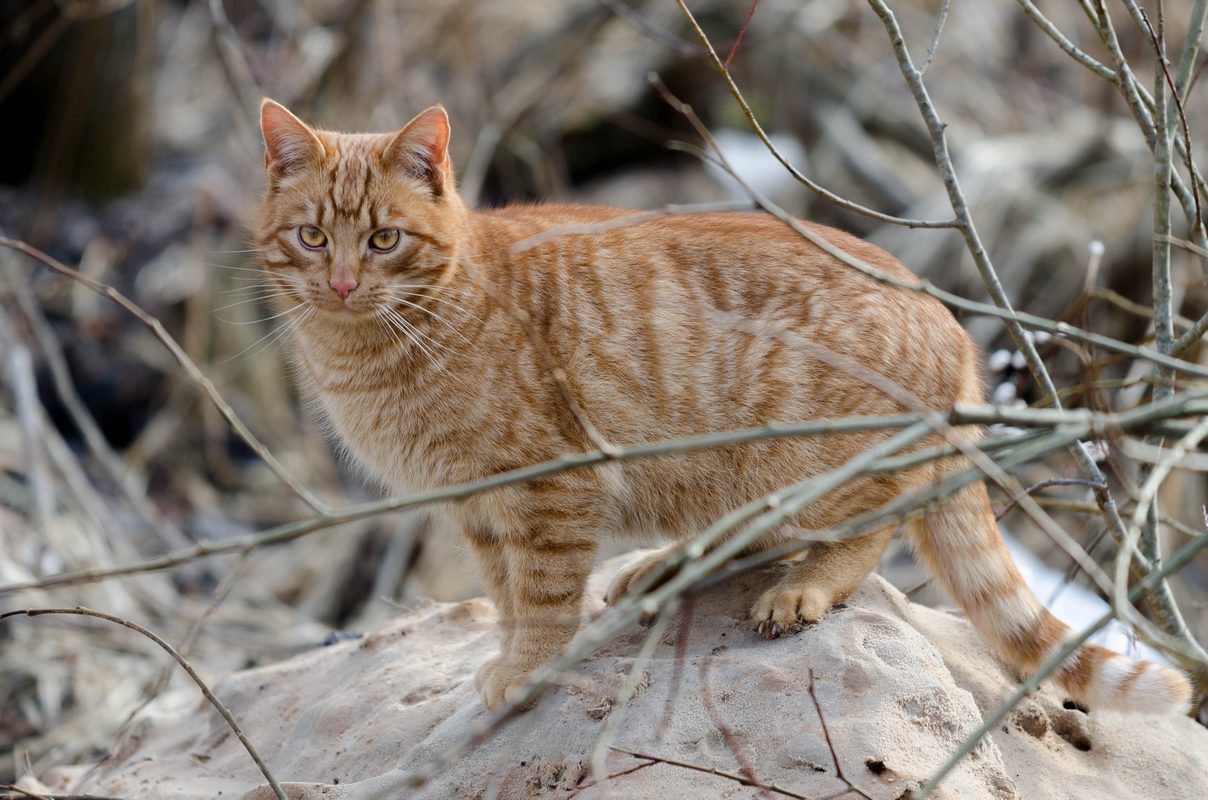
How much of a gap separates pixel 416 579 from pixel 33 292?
118 inches

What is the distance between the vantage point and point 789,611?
118 inches

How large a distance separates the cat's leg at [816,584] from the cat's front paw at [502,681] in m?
0.60

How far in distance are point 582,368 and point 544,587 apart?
1.99ft

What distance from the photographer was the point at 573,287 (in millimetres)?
3477

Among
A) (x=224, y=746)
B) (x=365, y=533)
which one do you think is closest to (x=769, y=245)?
(x=224, y=746)

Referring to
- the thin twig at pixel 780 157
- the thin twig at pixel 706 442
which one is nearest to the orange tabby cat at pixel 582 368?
the thin twig at pixel 780 157

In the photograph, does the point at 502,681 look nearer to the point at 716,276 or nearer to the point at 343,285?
the point at 343,285

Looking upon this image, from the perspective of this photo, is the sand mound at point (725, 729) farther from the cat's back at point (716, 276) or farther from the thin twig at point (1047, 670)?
the cat's back at point (716, 276)

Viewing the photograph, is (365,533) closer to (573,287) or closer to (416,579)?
(416,579)

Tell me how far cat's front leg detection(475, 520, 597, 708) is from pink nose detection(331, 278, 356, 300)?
2.58 feet

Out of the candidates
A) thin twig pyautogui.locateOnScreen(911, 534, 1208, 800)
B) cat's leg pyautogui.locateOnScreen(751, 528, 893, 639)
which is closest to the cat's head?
cat's leg pyautogui.locateOnScreen(751, 528, 893, 639)

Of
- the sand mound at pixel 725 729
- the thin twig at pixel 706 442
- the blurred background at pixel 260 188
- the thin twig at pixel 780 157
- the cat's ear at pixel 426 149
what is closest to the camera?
the thin twig at pixel 706 442

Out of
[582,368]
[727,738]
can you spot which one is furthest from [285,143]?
[727,738]

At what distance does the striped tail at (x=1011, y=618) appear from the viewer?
9.37 ft
